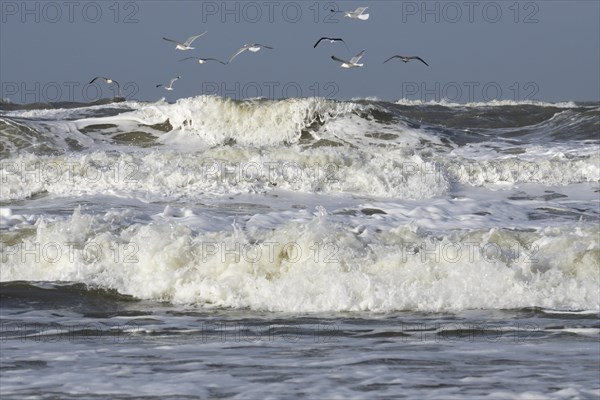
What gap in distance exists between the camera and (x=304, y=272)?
34.5 feet

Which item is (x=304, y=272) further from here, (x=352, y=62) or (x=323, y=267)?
(x=352, y=62)

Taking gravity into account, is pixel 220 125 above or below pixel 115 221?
above

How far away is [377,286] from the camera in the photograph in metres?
9.90

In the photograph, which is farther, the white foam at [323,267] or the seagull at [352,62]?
the seagull at [352,62]

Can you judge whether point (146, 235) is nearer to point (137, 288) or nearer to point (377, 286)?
point (137, 288)

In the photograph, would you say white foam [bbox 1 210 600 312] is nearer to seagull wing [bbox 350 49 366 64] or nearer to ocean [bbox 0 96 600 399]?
ocean [bbox 0 96 600 399]

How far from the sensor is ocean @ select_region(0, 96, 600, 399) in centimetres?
684

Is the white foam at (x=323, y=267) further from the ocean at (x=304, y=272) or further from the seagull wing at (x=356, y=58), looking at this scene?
the seagull wing at (x=356, y=58)

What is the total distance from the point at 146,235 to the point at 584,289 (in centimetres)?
463

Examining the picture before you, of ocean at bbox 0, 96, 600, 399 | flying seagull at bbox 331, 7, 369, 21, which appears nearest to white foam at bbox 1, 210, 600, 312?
ocean at bbox 0, 96, 600, 399

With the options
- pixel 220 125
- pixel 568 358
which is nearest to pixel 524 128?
pixel 220 125

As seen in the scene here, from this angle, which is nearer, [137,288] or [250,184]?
→ [137,288]

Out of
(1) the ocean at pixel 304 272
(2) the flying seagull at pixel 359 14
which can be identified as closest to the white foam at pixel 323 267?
(1) the ocean at pixel 304 272

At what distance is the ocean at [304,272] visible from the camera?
684 cm
